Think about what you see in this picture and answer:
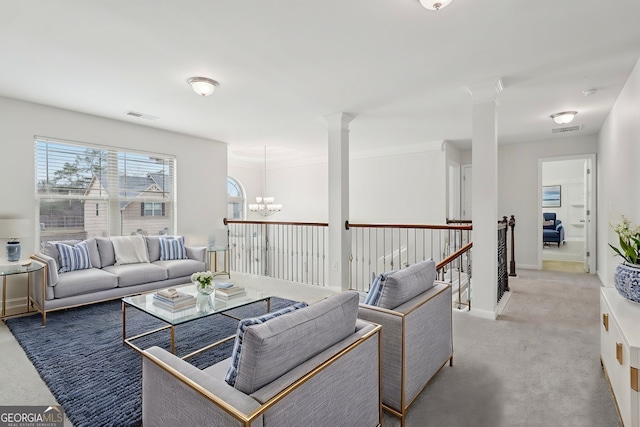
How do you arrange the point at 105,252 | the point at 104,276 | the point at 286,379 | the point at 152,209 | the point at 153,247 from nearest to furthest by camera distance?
the point at 286,379 → the point at 104,276 → the point at 105,252 → the point at 153,247 → the point at 152,209

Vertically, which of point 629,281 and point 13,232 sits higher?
point 13,232

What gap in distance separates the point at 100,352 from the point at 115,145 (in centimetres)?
327

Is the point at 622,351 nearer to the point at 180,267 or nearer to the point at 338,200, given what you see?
the point at 338,200

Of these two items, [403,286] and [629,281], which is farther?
[629,281]

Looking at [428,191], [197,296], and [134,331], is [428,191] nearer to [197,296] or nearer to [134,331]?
[197,296]

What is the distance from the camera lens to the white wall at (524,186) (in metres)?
6.43

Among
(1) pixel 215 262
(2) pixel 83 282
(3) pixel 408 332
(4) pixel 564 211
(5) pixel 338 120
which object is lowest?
(1) pixel 215 262

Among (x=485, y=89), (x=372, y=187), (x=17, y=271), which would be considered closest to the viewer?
(x=17, y=271)

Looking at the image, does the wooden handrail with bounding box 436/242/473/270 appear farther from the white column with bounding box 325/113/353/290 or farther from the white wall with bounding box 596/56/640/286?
the white column with bounding box 325/113/353/290

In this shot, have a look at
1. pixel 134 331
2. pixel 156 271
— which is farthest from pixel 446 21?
pixel 156 271

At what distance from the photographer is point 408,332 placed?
1902mm

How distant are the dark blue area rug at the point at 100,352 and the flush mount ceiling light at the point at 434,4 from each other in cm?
293

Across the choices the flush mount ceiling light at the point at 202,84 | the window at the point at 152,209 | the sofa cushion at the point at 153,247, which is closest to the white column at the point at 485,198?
the flush mount ceiling light at the point at 202,84

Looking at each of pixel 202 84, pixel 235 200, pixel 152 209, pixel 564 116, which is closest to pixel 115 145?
pixel 152 209
